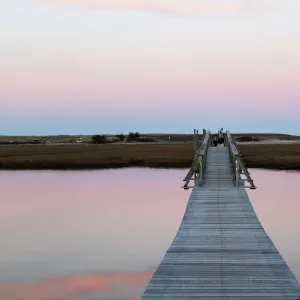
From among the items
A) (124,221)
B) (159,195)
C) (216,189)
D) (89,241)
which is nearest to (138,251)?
(89,241)

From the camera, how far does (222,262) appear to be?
11.4 meters

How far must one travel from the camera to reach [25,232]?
21.9m

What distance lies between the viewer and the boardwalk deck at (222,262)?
9.47 meters

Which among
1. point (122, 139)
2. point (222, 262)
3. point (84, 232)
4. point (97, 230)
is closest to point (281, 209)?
point (97, 230)

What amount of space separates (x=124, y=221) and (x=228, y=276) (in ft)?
45.7

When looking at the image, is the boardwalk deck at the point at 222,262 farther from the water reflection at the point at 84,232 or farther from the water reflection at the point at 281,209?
the water reflection at the point at 281,209

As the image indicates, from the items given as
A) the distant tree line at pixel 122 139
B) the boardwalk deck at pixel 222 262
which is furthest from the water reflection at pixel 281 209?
the distant tree line at pixel 122 139

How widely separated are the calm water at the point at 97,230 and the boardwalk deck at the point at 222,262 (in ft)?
6.86

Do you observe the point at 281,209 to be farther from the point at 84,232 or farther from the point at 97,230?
the point at 84,232

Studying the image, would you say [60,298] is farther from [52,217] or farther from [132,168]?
[132,168]

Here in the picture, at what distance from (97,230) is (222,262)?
11.4 meters

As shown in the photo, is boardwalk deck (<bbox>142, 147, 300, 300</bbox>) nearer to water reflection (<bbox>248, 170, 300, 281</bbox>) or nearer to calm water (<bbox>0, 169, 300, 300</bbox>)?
calm water (<bbox>0, 169, 300, 300</bbox>)

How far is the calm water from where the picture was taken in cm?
1484

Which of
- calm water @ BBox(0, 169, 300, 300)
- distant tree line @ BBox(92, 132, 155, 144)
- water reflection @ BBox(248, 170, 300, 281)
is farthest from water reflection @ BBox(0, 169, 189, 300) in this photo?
distant tree line @ BBox(92, 132, 155, 144)
